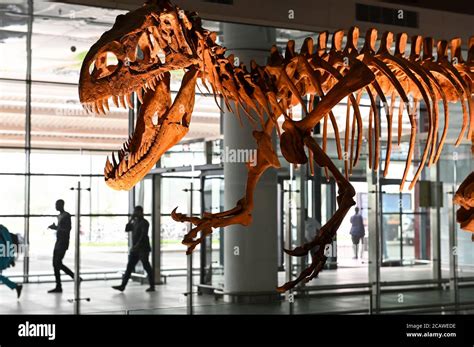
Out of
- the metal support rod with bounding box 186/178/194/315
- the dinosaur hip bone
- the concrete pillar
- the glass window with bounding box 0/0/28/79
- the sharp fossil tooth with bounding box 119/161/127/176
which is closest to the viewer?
the sharp fossil tooth with bounding box 119/161/127/176

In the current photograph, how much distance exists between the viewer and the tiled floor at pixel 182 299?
9.20m

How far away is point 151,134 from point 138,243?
5.52 metres

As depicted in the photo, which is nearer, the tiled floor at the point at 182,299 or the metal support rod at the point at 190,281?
the tiled floor at the point at 182,299

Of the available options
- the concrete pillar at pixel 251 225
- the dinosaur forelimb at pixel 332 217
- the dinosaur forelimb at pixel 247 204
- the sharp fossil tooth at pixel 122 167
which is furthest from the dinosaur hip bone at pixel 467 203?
the concrete pillar at pixel 251 225

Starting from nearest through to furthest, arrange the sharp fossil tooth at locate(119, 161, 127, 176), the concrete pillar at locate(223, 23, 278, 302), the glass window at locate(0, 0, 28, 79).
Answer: the sharp fossil tooth at locate(119, 161, 127, 176) → the glass window at locate(0, 0, 28, 79) → the concrete pillar at locate(223, 23, 278, 302)

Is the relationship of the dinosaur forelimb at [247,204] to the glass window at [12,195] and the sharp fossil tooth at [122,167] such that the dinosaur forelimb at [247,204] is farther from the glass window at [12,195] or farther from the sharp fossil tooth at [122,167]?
the glass window at [12,195]

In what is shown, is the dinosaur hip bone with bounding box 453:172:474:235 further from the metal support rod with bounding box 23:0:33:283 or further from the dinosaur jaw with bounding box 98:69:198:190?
the metal support rod with bounding box 23:0:33:283

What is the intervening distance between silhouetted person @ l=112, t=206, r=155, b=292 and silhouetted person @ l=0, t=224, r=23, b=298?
1481 mm

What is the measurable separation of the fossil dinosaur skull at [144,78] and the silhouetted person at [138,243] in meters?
5.24

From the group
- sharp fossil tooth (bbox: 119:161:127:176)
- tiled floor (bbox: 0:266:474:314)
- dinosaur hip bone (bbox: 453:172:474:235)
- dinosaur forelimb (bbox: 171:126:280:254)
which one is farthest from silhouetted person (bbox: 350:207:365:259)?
sharp fossil tooth (bbox: 119:161:127:176)

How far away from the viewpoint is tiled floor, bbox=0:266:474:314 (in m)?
9.20

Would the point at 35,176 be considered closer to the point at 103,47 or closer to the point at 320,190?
the point at 320,190

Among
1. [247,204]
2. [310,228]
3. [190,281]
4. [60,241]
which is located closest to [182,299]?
[190,281]

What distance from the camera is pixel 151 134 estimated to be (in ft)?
15.7
